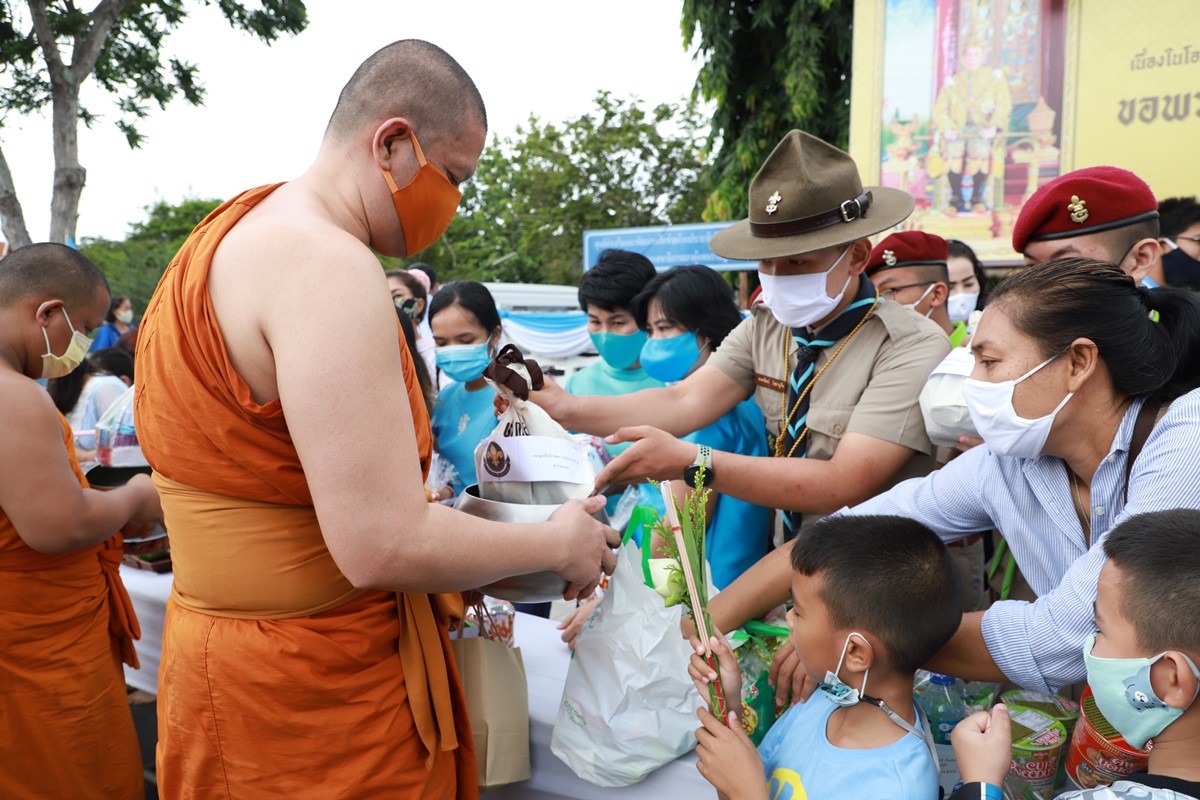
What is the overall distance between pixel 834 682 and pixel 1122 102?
10.5m

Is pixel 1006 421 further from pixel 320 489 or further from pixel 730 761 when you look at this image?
pixel 320 489

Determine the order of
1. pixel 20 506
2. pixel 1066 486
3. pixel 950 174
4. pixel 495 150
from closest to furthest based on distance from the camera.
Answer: pixel 1066 486, pixel 20 506, pixel 950 174, pixel 495 150

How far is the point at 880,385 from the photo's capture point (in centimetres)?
234

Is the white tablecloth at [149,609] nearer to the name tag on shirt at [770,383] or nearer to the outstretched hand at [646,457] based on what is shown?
the outstretched hand at [646,457]

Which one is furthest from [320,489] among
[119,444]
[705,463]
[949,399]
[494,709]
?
[119,444]

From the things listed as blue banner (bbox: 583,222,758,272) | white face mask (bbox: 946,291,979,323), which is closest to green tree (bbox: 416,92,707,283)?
blue banner (bbox: 583,222,758,272)

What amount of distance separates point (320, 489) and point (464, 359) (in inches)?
90.2

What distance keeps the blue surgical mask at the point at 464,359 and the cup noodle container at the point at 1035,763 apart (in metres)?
2.44

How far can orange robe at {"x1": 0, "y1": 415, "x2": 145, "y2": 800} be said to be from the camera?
2438mm

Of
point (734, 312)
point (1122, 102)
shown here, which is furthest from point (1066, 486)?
point (1122, 102)

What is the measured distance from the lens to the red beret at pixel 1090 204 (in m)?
2.33

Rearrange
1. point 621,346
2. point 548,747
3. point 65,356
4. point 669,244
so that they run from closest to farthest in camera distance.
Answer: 1. point 548,747
2. point 65,356
3. point 621,346
4. point 669,244

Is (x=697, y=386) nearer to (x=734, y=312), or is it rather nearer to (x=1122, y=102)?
(x=734, y=312)

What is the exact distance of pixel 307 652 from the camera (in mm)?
1499
